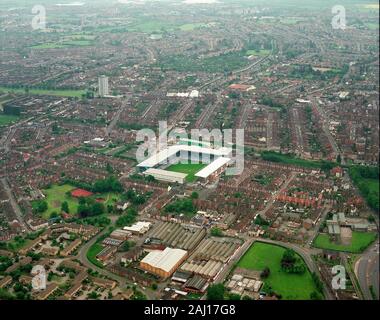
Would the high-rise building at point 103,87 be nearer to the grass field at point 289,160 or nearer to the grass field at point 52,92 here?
the grass field at point 52,92

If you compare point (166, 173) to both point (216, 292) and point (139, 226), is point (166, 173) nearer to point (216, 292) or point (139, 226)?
point (139, 226)

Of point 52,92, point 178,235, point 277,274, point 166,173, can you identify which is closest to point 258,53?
point 52,92

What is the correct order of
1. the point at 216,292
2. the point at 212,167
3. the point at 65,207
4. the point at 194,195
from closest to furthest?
the point at 216,292
the point at 65,207
the point at 194,195
the point at 212,167

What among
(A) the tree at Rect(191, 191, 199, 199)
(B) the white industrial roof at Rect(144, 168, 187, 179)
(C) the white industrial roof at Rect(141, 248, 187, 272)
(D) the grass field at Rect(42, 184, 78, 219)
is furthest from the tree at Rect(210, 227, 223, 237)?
(D) the grass field at Rect(42, 184, 78, 219)

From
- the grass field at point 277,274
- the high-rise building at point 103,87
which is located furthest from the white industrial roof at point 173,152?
the high-rise building at point 103,87

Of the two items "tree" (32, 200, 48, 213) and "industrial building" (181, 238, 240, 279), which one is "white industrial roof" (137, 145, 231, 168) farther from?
"industrial building" (181, 238, 240, 279)
